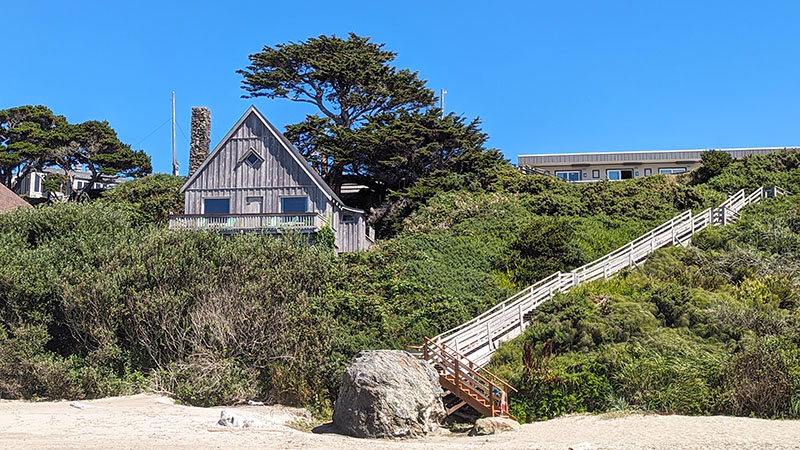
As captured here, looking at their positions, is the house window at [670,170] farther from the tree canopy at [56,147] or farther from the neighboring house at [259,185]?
the tree canopy at [56,147]

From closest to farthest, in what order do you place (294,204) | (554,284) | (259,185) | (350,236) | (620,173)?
(554,284) → (350,236) → (294,204) → (259,185) → (620,173)

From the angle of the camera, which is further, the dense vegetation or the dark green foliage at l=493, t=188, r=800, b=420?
the dense vegetation

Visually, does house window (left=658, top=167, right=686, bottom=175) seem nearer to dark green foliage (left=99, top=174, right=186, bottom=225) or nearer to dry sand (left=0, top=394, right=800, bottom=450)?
dark green foliage (left=99, top=174, right=186, bottom=225)

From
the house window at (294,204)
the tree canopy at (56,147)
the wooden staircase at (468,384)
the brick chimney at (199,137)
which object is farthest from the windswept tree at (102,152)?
the wooden staircase at (468,384)

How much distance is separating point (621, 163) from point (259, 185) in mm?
29031

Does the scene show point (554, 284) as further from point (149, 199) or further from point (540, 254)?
point (149, 199)

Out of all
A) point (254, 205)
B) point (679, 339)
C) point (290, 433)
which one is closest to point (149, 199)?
point (254, 205)

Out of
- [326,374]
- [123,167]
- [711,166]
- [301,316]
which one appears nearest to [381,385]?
[326,374]

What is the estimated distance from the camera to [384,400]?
19172mm

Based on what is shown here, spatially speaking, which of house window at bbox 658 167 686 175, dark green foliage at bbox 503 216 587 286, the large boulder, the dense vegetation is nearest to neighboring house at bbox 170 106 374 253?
the dense vegetation

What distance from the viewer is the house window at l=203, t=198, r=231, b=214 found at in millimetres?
36469

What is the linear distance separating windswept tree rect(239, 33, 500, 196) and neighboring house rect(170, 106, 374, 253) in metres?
6.58

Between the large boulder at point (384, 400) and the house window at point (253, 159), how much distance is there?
58.7ft

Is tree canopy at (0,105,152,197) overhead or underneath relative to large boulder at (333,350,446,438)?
overhead
